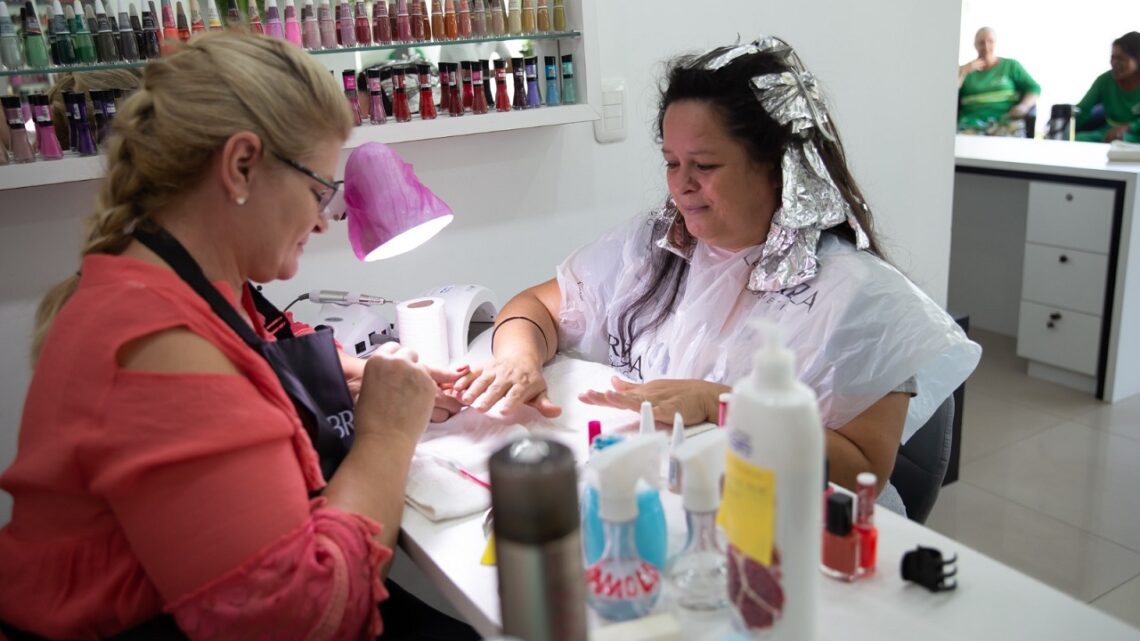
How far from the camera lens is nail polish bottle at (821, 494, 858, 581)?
938mm

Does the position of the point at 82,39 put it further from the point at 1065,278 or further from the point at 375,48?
the point at 1065,278

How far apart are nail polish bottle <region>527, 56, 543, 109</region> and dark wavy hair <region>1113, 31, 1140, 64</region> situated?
4040 mm

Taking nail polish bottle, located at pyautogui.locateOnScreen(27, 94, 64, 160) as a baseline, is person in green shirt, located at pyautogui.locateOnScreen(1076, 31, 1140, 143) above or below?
below

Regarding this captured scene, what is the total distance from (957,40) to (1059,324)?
126 cm

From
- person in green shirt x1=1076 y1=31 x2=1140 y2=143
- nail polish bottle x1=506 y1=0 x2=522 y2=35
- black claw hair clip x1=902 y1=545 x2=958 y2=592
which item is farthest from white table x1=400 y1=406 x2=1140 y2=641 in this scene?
person in green shirt x1=1076 y1=31 x2=1140 y2=143

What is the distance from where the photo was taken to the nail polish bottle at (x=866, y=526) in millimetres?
954

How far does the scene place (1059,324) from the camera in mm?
3621

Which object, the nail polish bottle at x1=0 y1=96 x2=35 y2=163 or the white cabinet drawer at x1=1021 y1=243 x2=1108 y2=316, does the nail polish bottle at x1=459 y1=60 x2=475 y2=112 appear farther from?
the white cabinet drawer at x1=1021 y1=243 x2=1108 y2=316

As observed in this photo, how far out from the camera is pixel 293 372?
1.22 metres

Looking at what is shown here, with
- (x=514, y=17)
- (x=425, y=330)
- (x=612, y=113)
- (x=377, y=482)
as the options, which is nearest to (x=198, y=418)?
(x=377, y=482)

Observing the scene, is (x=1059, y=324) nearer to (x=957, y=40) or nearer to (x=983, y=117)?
(x=957, y=40)

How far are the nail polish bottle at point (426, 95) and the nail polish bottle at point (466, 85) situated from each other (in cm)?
8

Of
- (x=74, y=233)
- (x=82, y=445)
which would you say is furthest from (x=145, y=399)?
(x=74, y=233)

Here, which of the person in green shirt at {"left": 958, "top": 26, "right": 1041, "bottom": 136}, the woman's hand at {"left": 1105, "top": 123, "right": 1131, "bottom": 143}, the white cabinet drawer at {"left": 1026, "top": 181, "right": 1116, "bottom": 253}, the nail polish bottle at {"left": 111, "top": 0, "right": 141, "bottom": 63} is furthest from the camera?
the person in green shirt at {"left": 958, "top": 26, "right": 1041, "bottom": 136}
